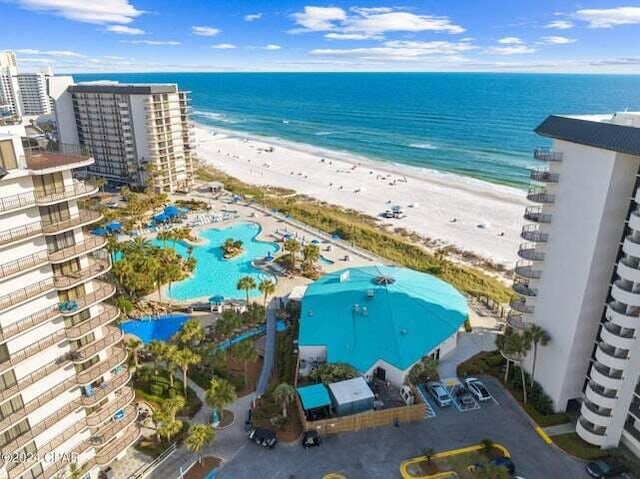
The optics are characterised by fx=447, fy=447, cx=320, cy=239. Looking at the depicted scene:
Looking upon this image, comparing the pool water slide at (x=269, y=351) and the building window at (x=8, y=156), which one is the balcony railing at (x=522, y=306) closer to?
the pool water slide at (x=269, y=351)

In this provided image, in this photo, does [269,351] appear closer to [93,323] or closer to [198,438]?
[198,438]

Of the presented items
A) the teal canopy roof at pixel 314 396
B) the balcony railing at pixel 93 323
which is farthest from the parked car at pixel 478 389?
the balcony railing at pixel 93 323

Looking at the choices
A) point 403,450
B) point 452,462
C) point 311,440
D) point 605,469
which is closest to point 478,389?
point 452,462

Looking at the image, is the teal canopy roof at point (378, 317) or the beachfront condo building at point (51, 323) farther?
the teal canopy roof at point (378, 317)

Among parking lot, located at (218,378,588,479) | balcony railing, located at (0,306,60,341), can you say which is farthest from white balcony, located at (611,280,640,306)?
balcony railing, located at (0,306,60,341)

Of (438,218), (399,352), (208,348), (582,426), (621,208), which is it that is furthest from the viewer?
(438,218)

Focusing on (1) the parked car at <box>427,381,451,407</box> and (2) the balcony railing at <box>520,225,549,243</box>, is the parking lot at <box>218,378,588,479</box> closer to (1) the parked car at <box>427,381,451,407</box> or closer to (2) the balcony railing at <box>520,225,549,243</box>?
(1) the parked car at <box>427,381,451,407</box>

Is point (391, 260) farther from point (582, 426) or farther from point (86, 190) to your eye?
point (86, 190)

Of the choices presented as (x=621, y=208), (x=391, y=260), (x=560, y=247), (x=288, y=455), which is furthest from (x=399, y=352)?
(x=391, y=260)
